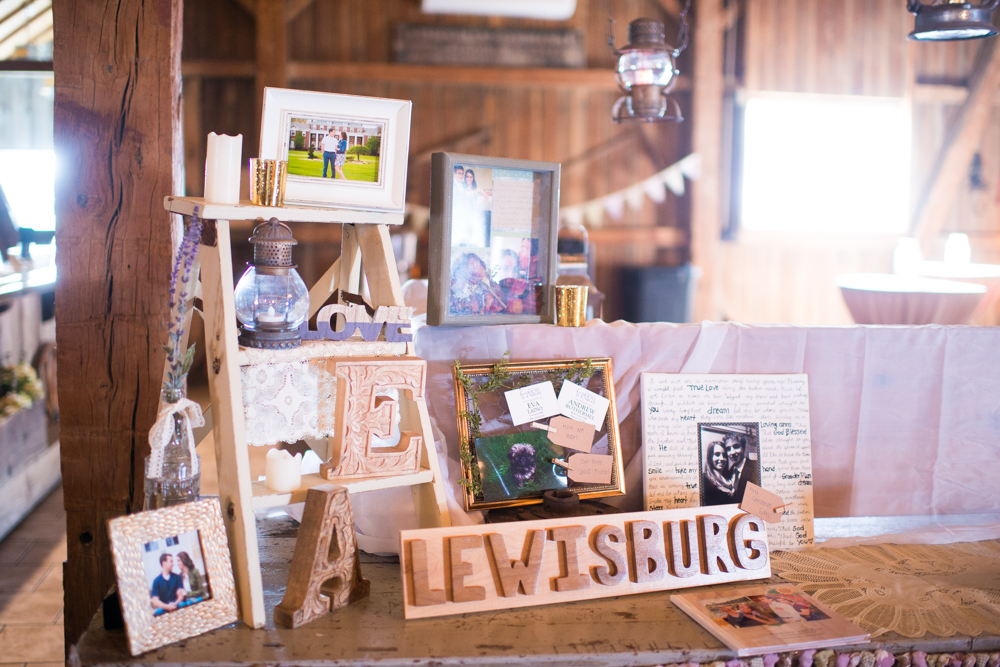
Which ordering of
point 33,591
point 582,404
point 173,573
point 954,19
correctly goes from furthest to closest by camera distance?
1. point 33,591
2. point 954,19
3. point 582,404
4. point 173,573

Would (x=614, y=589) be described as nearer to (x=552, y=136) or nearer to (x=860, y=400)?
(x=860, y=400)

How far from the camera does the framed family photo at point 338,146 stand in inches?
55.6

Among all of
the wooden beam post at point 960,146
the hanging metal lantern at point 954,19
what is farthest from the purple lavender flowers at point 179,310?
the wooden beam post at point 960,146

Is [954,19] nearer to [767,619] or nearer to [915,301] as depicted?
[915,301]

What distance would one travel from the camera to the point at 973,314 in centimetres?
215

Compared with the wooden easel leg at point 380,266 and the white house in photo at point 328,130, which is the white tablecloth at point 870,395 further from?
the white house in photo at point 328,130

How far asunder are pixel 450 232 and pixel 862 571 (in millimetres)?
1119

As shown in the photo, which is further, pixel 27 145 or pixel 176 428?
pixel 27 145

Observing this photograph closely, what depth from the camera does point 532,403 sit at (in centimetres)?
164

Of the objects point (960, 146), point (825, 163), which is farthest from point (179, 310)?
point (960, 146)

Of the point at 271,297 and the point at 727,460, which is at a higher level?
the point at 271,297

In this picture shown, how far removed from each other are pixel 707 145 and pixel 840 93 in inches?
44.3

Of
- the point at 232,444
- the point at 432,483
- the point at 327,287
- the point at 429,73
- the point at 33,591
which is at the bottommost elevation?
the point at 33,591

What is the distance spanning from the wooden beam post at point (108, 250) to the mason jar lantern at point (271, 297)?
1.30ft
